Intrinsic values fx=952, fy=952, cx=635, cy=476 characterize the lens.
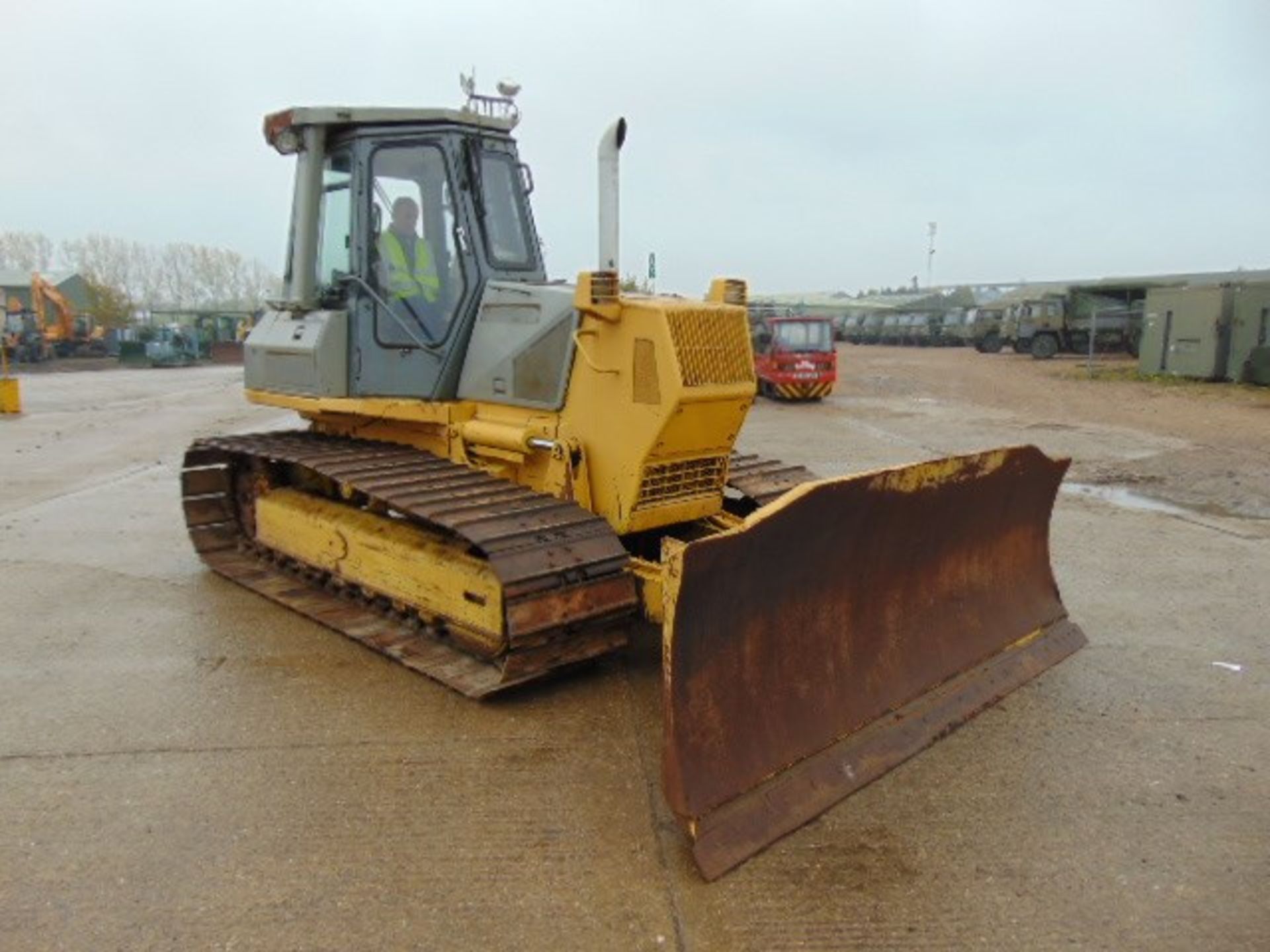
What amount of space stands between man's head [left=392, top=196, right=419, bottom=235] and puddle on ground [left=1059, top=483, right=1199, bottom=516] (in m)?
6.34

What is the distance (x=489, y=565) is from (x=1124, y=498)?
7.97 meters

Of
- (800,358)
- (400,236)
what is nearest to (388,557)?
(400,236)

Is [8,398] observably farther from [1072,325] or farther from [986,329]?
[986,329]

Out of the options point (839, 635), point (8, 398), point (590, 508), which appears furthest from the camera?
point (8, 398)

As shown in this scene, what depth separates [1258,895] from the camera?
3.06m

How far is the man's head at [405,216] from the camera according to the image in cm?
551

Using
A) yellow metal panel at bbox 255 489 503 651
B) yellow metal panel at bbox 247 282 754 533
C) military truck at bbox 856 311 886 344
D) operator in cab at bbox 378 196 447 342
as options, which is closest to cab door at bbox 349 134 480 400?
operator in cab at bbox 378 196 447 342

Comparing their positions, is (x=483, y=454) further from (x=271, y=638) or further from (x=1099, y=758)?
(x=1099, y=758)

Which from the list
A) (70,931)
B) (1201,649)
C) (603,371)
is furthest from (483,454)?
(1201,649)

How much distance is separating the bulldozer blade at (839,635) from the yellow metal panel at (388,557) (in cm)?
130

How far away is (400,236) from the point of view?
5.57 metres

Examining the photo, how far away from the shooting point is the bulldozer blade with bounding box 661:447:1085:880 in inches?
131

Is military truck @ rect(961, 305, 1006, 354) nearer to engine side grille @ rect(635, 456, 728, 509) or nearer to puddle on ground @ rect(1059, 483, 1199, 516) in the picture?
puddle on ground @ rect(1059, 483, 1199, 516)

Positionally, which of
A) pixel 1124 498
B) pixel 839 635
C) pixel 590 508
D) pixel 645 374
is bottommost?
pixel 1124 498
